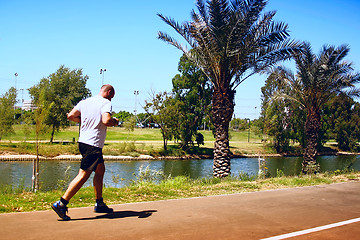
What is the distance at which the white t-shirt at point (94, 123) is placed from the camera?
5.80m

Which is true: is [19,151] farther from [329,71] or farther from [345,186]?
[345,186]

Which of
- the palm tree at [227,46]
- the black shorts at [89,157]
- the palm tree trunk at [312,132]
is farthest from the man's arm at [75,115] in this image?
the palm tree trunk at [312,132]

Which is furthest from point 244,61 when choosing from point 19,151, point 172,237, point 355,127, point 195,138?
→ point 355,127

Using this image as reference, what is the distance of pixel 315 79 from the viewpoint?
20938mm

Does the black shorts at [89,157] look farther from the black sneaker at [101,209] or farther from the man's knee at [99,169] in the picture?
the black sneaker at [101,209]

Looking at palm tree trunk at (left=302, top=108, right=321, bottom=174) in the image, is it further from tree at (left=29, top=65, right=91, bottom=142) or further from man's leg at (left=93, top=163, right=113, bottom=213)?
tree at (left=29, top=65, right=91, bottom=142)

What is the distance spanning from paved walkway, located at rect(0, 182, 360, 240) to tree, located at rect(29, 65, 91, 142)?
142 feet

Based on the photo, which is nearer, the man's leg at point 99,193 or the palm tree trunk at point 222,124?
the man's leg at point 99,193

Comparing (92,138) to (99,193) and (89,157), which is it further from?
(99,193)

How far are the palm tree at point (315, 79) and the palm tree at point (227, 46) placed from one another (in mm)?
4168

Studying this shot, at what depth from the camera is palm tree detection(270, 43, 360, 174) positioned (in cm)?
2086

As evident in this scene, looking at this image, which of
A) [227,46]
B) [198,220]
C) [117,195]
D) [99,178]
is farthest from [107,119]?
[227,46]

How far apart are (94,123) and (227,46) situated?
36.9 feet

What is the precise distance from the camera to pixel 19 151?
127 ft
